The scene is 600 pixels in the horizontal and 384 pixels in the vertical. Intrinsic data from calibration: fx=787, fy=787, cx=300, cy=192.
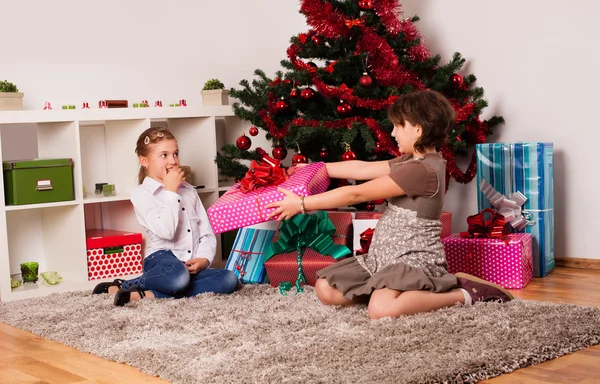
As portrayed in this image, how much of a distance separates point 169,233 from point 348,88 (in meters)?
0.91

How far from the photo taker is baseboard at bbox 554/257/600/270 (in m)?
3.28

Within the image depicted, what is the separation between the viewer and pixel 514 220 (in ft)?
10.3

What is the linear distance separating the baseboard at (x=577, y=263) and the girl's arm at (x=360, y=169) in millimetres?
1134

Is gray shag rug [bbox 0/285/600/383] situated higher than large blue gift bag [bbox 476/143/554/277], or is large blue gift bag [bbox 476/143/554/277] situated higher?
large blue gift bag [bbox 476/143/554/277]

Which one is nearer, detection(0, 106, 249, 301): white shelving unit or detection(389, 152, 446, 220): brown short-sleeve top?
detection(389, 152, 446, 220): brown short-sleeve top

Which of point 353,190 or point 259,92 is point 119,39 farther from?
point 353,190

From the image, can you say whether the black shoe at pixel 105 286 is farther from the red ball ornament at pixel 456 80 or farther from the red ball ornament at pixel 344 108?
the red ball ornament at pixel 456 80

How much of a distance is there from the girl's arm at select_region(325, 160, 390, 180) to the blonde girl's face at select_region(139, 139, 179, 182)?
60cm

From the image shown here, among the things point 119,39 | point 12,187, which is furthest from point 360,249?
point 119,39

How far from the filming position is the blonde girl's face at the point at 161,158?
296cm

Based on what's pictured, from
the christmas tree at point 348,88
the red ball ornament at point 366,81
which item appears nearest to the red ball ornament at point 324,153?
the christmas tree at point 348,88

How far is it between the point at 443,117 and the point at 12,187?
1654 millimetres

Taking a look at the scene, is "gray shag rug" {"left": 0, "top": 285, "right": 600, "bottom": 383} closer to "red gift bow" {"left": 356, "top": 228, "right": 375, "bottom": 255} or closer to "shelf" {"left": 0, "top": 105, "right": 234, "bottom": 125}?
"red gift bow" {"left": 356, "top": 228, "right": 375, "bottom": 255}

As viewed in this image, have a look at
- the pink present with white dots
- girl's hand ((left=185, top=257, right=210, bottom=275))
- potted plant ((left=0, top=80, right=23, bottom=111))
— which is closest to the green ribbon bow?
the pink present with white dots
